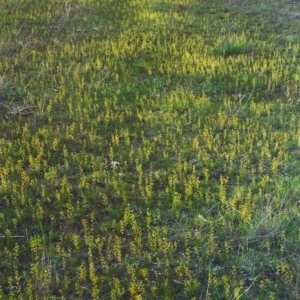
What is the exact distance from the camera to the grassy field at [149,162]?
4809 millimetres

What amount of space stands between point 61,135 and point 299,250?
3.68 meters

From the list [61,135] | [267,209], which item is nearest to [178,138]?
[61,135]

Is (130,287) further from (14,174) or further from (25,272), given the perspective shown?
(14,174)

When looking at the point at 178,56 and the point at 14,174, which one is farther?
the point at 178,56

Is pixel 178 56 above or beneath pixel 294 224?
above

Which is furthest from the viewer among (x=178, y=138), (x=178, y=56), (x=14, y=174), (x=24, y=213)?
(x=178, y=56)

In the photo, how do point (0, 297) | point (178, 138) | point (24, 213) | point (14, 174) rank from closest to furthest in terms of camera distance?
1. point (0, 297)
2. point (24, 213)
3. point (14, 174)
4. point (178, 138)

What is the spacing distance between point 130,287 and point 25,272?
101cm

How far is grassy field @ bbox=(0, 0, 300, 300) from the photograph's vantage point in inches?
189

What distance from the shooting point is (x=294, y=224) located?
538cm

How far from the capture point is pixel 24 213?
5645 mm

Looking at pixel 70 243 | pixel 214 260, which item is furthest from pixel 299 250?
pixel 70 243

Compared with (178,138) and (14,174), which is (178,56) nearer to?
(178,138)

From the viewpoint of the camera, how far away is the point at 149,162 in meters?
6.68
